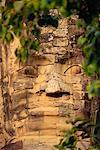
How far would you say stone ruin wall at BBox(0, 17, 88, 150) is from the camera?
6.79m

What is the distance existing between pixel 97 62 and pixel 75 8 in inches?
14.4

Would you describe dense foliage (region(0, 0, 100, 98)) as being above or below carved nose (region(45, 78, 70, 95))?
above

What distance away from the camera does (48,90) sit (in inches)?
268

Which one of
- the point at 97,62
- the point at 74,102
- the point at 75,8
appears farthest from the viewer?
the point at 74,102

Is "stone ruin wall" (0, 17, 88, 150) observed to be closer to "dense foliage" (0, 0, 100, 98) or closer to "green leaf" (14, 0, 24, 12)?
"dense foliage" (0, 0, 100, 98)

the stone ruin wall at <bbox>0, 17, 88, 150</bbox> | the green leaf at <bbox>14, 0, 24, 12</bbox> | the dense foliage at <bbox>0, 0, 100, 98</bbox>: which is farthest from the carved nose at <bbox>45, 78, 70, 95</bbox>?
the green leaf at <bbox>14, 0, 24, 12</bbox>

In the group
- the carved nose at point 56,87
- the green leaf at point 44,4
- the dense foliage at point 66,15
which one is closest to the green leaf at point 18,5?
the dense foliage at point 66,15

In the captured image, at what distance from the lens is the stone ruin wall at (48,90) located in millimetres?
6785

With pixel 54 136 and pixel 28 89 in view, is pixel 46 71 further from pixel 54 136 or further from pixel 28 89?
pixel 54 136

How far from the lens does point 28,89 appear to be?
23.3 feet

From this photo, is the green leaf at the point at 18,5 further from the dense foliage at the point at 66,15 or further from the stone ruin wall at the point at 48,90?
the stone ruin wall at the point at 48,90

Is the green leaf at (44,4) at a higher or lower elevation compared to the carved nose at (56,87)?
higher

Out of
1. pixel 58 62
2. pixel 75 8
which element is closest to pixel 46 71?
pixel 58 62

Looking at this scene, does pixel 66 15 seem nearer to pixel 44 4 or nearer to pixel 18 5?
pixel 44 4
